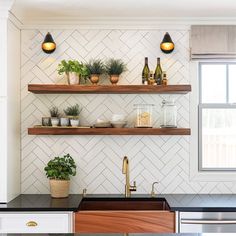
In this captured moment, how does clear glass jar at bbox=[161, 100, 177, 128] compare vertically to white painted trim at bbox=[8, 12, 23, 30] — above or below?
below

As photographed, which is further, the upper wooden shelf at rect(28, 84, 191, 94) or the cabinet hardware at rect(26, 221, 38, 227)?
the upper wooden shelf at rect(28, 84, 191, 94)

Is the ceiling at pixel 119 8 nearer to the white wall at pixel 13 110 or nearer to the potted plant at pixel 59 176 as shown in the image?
the white wall at pixel 13 110

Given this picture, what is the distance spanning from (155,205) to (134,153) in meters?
0.56

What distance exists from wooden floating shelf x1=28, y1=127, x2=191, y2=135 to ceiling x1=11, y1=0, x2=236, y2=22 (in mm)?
1115

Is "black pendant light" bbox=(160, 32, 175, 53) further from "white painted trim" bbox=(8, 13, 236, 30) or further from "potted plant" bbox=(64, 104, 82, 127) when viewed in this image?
"potted plant" bbox=(64, 104, 82, 127)

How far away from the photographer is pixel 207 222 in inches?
124

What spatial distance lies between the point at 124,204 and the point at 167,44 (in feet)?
5.32

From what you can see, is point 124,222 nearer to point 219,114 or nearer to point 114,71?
point 114,71

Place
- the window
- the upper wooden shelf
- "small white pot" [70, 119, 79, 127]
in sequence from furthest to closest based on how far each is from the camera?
the window → "small white pot" [70, 119, 79, 127] → the upper wooden shelf

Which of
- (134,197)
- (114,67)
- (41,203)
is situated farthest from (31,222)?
(114,67)

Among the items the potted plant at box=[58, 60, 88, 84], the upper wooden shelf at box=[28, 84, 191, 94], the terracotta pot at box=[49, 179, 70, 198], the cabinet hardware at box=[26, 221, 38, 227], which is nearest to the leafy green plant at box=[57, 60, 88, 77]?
the potted plant at box=[58, 60, 88, 84]

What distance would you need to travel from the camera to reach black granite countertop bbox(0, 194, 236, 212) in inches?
124

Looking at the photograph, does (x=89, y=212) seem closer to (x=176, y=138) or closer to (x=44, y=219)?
(x=44, y=219)

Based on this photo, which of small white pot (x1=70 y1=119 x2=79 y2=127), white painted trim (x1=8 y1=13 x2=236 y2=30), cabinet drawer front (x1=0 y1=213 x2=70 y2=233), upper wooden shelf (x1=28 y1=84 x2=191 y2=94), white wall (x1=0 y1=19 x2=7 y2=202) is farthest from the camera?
white painted trim (x1=8 y1=13 x2=236 y2=30)
